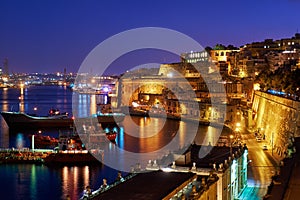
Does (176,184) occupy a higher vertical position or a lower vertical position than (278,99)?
lower

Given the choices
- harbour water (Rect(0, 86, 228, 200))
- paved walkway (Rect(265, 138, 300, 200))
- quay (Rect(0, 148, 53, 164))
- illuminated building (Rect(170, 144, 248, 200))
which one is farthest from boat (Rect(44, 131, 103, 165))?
paved walkway (Rect(265, 138, 300, 200))

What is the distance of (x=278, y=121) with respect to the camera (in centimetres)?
1600

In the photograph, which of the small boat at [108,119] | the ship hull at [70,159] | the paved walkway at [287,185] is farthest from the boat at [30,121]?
the paved walkway at [287,185]

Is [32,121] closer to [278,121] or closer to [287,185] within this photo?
[278,121]

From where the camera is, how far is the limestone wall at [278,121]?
13.6 meters

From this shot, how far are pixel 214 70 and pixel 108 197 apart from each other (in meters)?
34.8

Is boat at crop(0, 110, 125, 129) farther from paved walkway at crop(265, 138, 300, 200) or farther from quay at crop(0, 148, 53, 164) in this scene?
paved walkway at crop(265, 138, 300, 200)

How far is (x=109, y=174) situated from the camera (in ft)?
45.0

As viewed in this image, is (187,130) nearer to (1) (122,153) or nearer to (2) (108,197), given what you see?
(1) (122,153)

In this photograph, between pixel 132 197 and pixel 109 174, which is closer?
pixel 132 197

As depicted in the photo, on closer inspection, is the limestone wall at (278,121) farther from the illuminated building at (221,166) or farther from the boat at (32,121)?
the boat at (32,121)

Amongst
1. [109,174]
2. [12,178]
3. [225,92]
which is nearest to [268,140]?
[109,174]

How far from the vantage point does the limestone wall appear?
13.6 metres

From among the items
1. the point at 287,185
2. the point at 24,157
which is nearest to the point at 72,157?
A: the point at 24,157
